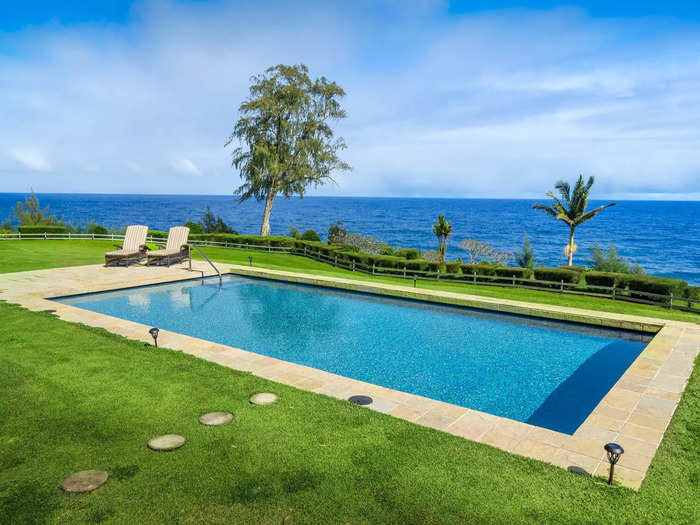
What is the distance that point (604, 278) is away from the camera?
13.4m

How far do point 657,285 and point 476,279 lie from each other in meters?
5.47

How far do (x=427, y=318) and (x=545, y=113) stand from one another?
25647 millimetres

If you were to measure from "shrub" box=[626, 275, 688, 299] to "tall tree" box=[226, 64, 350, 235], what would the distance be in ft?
66.0

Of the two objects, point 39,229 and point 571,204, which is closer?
point 571,204

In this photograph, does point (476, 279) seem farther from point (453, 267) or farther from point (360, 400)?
point (360, 400)

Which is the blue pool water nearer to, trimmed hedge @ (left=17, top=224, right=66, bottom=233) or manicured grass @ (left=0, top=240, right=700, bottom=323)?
manicured grass @ (left=0, top=240, right=700, bottom=323)

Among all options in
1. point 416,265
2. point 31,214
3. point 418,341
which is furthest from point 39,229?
point 418,341

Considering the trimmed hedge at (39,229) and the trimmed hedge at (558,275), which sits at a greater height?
the trimmed hedge at (39,229)

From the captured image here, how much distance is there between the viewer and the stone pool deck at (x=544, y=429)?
4.26 m

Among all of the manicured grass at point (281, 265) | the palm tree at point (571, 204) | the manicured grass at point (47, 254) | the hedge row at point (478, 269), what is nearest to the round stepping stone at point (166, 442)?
the manicured grass at point (281, 265)

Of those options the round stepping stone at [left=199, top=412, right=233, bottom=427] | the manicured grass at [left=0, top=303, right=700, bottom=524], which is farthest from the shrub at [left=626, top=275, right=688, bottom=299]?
the round stepping stone at [left=199, top=412, right=233, bottom=427]

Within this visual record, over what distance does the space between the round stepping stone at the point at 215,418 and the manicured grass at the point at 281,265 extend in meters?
9.73

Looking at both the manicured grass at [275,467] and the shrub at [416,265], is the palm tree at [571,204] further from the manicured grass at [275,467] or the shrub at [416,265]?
the manicured grass at [275,467]

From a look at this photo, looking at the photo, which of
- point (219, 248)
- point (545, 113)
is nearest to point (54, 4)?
point (219, 248)
